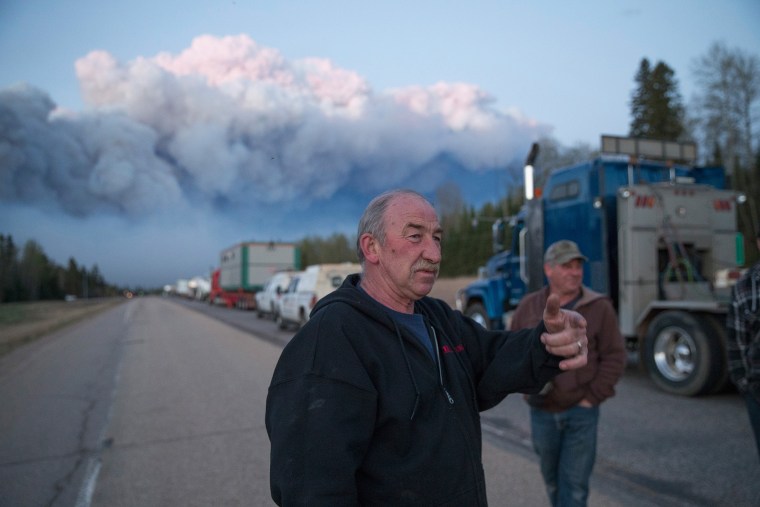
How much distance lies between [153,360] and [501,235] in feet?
27.4

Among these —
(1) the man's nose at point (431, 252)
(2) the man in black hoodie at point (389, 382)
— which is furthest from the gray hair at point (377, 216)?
(1) the man's nose at point (431, 252)

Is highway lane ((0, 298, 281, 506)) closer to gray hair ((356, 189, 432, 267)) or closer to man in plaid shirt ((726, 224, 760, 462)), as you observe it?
gray hair ((356, 189, 432, 267))

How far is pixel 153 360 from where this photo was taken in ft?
43.5

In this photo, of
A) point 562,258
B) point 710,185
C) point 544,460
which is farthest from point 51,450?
point 710,185

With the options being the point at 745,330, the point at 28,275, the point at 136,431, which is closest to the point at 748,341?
the point at 745,330

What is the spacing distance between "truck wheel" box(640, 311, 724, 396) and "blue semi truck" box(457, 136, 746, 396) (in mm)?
15

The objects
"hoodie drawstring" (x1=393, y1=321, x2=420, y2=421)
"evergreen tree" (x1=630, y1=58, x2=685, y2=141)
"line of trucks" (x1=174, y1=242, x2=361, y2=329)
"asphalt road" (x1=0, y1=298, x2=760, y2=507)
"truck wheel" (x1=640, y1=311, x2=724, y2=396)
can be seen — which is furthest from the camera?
"evergreen tree" (x1=630, y1=58, x2=685, y2=141)

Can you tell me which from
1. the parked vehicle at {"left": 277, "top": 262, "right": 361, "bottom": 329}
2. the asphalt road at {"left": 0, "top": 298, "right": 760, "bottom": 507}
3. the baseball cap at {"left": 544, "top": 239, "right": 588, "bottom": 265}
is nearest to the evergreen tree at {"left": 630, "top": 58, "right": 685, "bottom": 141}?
the parked vehicle at {"left": 277, "top": 262, "right": 361, "bottom": 329}

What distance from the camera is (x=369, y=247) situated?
6.87 ft

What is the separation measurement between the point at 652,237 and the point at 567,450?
6.42 metres

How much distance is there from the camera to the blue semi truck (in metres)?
8.30

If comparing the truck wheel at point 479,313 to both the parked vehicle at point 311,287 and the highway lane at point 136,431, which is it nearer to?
the highway lane at point 136,431

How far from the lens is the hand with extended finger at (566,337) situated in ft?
6.61

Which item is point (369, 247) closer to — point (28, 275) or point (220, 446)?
point (220, 446)
